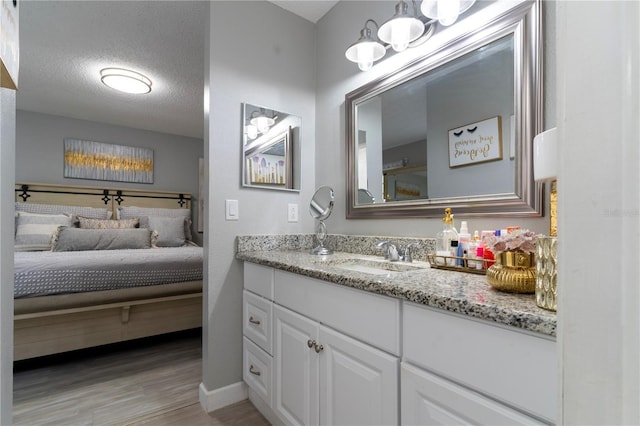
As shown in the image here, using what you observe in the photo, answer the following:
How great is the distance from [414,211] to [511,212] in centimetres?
46

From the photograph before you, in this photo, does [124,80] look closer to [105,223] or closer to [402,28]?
[105,223]

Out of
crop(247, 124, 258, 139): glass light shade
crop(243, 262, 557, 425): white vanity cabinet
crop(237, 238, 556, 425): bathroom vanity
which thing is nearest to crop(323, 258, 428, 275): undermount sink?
crop(237, 238, 556, 425): bathroom vanity

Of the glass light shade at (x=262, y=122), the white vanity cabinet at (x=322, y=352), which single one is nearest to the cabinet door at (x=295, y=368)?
the white vanity cabinet at (x=322, y=352)

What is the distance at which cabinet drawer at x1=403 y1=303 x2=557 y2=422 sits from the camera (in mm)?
602

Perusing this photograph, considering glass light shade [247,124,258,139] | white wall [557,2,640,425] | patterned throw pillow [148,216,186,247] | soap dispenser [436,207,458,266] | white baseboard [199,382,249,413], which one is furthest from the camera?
patterned throw pillow [148,216,186,247]

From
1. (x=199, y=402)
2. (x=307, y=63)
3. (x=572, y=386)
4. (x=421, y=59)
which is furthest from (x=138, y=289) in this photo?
(x=572, y=386)

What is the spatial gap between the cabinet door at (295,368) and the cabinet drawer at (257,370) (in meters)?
0.07

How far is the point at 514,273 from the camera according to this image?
30.4 inches

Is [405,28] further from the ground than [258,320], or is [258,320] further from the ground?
[405,28]

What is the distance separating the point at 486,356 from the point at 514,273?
0.23m

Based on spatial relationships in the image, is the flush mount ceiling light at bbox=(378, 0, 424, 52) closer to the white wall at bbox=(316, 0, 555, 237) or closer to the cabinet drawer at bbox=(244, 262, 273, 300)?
the white wall at bbox=(316, 0, 555, 237)

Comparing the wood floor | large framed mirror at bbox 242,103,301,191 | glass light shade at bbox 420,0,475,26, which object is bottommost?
the wood floor

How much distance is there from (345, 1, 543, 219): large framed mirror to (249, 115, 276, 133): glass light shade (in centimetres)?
54

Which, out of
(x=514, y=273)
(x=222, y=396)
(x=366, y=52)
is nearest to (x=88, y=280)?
(x=222, y=396)
